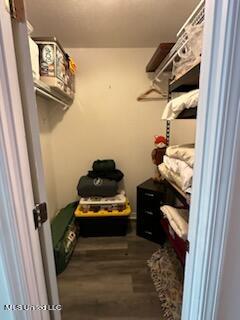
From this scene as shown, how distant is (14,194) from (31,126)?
26 cm

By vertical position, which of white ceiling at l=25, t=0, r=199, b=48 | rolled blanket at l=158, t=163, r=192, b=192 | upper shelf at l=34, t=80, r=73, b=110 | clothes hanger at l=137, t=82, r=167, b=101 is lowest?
rolled blanket at l=158, t=163, r=192, b=192

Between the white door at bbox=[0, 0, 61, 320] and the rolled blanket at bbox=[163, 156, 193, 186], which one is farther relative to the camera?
the rolled blanket at bbox=[163, 156, 193, 186]

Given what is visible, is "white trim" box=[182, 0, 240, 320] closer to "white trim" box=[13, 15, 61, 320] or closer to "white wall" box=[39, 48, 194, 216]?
"white trim" box=[13, 15, 61, 320]

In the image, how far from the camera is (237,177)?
0.59 metres

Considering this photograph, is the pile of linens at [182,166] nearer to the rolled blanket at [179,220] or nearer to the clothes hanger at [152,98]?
the rolled blanket at [179,220]

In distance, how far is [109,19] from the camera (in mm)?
1672

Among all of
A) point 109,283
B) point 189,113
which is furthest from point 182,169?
point 109,283

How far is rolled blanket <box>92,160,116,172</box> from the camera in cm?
245

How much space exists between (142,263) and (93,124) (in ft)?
5.50

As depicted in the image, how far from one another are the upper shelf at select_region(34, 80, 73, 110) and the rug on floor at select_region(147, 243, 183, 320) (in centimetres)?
183

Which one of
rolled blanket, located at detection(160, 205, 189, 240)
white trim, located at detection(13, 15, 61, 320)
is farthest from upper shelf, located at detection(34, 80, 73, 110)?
rolled blanket, located at detection(160, 205, 189, 240)

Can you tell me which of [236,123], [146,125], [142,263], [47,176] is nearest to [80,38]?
[146,125]

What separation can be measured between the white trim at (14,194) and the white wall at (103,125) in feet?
5.31

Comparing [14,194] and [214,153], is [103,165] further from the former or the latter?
[214,153]
